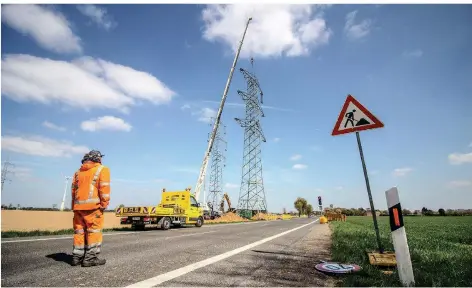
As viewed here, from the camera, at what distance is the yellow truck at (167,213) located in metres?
14.5

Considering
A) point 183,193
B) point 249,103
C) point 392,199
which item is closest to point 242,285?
point 392,199

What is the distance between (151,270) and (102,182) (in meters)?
1.75

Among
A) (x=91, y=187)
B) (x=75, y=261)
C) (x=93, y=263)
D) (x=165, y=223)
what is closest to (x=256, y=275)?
(x=93, y=263)

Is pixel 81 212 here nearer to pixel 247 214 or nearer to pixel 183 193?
pixel 183 193

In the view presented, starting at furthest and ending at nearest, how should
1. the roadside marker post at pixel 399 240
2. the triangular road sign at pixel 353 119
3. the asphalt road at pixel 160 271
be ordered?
the triangular road sign at pixel 353 119 < the asphalt road at pixel 160 271 < the roadside marker post at pixel 399 240

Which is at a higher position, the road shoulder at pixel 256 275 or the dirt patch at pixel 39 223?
the dirt patch at pixel 39 223

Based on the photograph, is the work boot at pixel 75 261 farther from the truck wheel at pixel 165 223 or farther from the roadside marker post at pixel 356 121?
the truck wheel at pixel 165 223

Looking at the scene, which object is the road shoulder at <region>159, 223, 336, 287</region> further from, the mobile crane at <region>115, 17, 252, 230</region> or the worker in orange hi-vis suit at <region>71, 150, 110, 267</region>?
the mobile crane at <region>115, 17, 252, 230</region>

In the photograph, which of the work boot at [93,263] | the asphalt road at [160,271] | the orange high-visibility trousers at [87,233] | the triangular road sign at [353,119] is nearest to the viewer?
the asphalt road at [160,271]

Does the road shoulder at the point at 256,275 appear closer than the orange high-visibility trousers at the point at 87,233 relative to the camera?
Yes

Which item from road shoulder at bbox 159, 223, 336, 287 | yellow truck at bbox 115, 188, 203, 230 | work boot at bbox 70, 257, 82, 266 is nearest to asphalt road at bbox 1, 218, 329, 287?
road shoulder at bbox 159, 223, 336, 287

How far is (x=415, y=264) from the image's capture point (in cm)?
435

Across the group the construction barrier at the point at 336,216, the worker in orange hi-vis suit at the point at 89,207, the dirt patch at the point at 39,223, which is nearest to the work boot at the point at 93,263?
the worker in orange hi-vis suit at the point at 89,207

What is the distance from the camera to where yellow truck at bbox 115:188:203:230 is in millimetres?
14547
